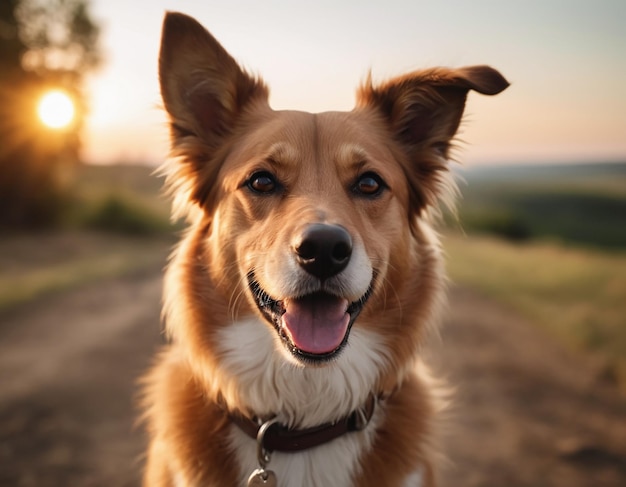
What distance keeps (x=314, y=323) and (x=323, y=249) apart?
1.38ft

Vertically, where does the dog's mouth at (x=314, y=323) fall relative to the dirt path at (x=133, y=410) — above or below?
above

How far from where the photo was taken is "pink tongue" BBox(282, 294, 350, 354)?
2.48m

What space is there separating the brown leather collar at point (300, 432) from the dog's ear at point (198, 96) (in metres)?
1.42

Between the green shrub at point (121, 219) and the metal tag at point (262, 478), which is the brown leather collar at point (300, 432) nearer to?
the metal tag at point (262, 478)

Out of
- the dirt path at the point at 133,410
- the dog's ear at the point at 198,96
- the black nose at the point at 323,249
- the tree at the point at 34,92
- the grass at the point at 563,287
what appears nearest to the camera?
the black nose at the point at 323,249

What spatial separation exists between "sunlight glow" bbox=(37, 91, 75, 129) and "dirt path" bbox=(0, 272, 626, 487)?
405 inches

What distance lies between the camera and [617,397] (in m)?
5.49

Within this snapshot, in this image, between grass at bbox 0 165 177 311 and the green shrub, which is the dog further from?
the green shrub

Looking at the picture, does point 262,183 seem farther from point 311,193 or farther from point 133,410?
point 133,410

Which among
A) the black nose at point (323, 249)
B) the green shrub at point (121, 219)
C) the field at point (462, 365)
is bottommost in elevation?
the green shrub at point (121, 219)

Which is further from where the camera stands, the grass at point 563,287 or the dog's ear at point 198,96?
the grass at point 563,287

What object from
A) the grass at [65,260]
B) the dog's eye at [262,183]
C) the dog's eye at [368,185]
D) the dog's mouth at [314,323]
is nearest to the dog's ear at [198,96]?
the dog's eye at [262,183]

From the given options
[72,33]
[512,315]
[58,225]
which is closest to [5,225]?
[58,225]

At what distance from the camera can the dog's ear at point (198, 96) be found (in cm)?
285
